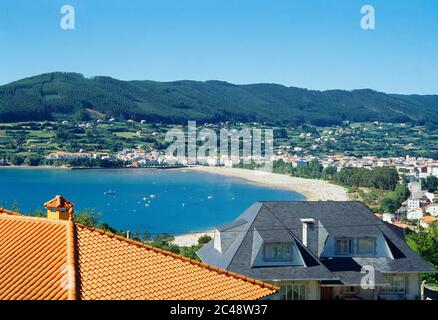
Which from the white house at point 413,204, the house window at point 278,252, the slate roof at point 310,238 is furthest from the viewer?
the white house at point 413,204

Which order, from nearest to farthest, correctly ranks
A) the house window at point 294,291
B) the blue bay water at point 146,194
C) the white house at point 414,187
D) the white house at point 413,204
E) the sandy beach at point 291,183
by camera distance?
the house window at point 294,291 → the blue bay water at point 146,194 → the white house at point 413,204 → the sandy beach at point 291,183 → the white house at point 414,187

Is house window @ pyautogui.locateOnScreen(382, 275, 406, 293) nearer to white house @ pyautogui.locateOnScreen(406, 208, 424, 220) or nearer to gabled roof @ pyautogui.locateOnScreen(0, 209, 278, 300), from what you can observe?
gabled roof @ pyautogui.locateOnScreen(0, 209, 278, 300)

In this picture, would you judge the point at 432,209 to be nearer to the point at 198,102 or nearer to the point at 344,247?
the point at 344,247

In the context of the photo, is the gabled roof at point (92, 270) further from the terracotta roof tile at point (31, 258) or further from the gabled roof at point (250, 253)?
the gabled roof at point (250, 253)

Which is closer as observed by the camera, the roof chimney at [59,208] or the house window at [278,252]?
the roof chimney at [59,208]

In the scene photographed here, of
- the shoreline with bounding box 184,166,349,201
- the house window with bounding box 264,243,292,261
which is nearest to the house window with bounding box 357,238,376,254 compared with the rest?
the house window with bounding box 264,243,292,261


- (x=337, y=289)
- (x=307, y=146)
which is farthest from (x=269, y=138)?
(x=337, y=289)

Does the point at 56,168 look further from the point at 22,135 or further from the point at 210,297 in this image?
the point at 210,297

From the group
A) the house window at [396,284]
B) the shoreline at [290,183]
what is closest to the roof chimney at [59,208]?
the house window at [396,284]
